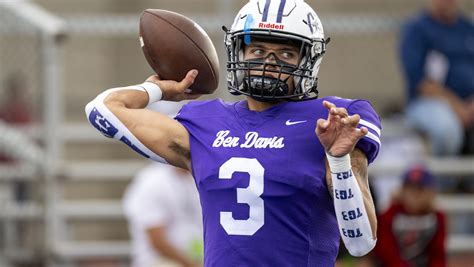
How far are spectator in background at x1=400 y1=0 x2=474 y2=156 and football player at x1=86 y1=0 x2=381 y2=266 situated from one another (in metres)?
4.14

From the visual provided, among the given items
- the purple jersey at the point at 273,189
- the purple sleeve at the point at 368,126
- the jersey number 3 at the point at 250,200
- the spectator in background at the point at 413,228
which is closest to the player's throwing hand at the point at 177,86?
the purple jersey at the point at 273,189

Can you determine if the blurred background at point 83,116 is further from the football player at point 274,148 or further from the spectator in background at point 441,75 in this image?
the football player at point 274,148

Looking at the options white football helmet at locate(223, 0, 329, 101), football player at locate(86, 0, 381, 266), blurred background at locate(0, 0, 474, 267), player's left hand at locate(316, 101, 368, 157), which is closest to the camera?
player's left hand at locate(316, 101, 368, 157)

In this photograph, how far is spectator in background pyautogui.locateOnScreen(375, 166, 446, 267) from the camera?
719cm

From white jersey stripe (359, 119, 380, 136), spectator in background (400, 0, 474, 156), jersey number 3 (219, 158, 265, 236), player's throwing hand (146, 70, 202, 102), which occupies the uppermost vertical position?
white jersey stripe (359, 119, 380, 136)

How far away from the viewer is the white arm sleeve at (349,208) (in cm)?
354

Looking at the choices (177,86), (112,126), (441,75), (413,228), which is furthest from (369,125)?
(441,75)

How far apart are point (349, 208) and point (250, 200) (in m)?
0.34

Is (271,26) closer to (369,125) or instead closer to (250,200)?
(369,125)

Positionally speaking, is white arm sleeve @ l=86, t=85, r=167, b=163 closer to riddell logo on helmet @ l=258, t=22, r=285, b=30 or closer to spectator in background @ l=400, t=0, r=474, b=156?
riddell logo on helmet @ l=258, t=22, r=285, b=30

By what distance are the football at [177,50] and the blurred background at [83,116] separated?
3087 millimetres

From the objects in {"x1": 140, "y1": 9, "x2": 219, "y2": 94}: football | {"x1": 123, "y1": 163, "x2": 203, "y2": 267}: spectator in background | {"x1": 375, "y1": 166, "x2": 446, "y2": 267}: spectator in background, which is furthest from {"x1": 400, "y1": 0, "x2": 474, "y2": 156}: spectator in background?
{"x1": 140, "y1": 9, "x2": 219, "y2": 94}: football

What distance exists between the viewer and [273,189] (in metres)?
3.67

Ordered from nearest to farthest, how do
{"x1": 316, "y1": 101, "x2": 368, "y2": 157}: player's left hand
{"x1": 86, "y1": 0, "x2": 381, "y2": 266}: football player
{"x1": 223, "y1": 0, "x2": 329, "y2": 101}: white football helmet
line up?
{"x1": 316, "y1": 101, "x2": 368, "y2": 157}: player's left hand
{"x1": 86, "y1": 0, "x2": 381, "y2": 266}: football player
{"x1": 223, "y1": 0, "x2": 329, "y2": 101}: white football helmet
